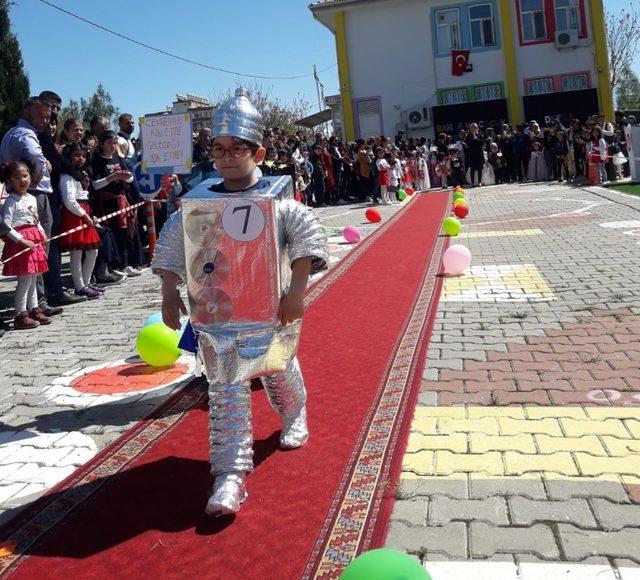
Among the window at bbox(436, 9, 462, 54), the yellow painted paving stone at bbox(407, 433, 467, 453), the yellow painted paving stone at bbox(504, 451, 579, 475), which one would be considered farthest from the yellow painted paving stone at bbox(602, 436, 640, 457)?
the window at bbox(436, 9, 462, 54)

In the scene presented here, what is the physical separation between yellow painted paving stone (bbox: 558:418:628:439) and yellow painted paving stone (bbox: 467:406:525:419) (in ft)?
0.78

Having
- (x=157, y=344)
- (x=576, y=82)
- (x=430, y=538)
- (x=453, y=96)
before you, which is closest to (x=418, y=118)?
(x=453, y=96)

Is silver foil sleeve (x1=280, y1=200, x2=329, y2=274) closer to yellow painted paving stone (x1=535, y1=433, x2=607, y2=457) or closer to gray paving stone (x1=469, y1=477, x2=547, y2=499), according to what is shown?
gray paving stone (x1=469, y1=477, x2=547, y2=499)

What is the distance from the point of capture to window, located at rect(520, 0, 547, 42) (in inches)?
1218

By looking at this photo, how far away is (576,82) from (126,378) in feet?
98.1

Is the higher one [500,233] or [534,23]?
[534,23]

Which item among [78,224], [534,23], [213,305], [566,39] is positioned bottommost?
[213,305]

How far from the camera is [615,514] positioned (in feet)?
9.40

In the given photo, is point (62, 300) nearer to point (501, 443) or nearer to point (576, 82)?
point (501, 443)

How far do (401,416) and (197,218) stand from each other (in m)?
1.65

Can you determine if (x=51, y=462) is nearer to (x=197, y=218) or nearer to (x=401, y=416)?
(x=197, y=218)

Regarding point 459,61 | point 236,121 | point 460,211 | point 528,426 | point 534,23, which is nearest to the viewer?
point 236,121

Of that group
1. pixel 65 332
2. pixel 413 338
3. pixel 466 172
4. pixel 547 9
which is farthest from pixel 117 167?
pixel 547 9

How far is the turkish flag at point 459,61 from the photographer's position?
31062 millimetres
